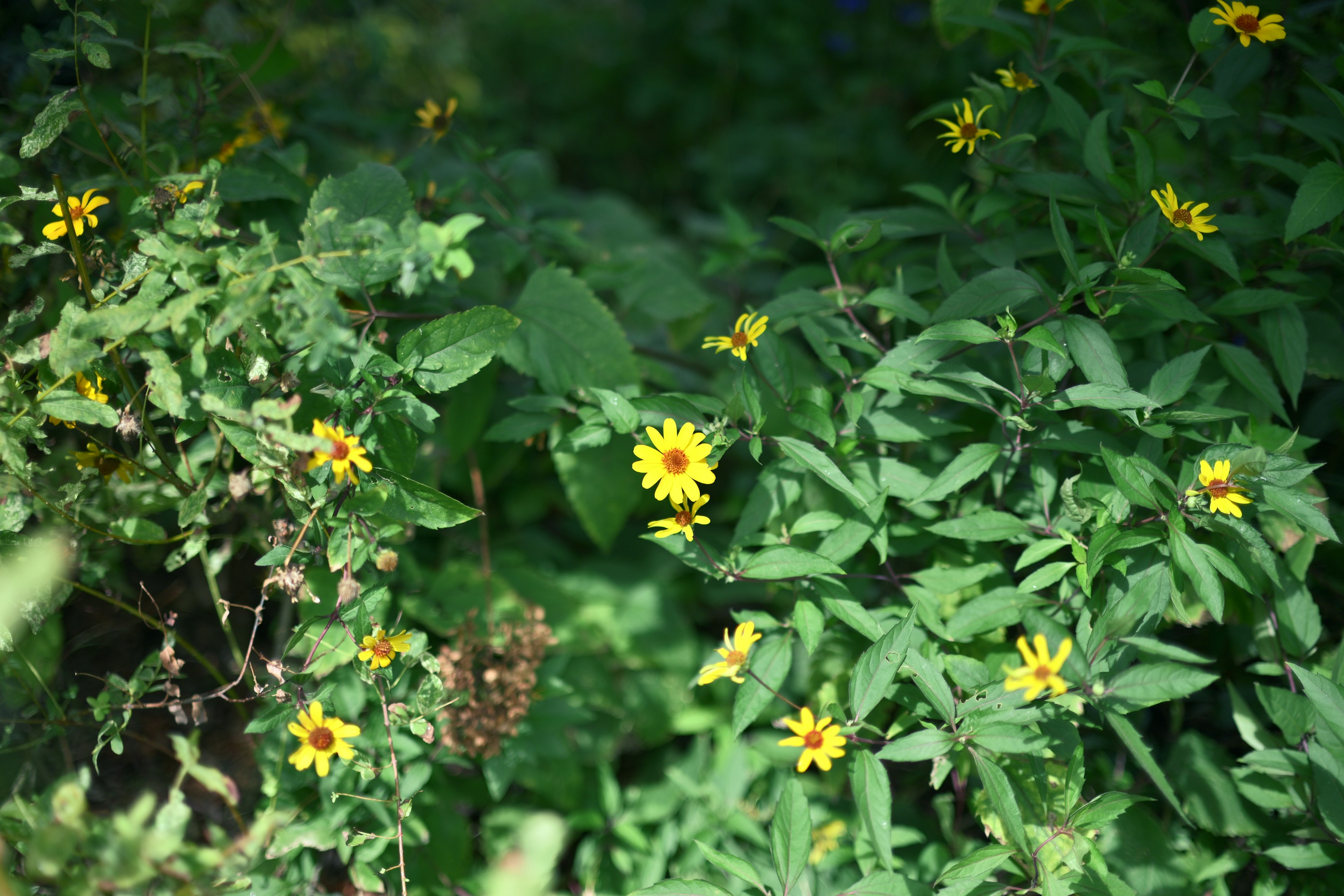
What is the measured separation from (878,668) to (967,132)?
1.14 m

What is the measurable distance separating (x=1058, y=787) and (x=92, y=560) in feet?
6.60

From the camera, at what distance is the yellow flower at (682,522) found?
129cm

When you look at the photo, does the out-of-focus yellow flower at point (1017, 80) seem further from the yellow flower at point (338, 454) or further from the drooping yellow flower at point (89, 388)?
the drooping yellow flower at point (89, 388)

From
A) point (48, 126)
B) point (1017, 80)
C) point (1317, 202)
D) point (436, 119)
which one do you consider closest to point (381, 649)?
point (48, 126)

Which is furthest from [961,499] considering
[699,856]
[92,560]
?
[92,560]

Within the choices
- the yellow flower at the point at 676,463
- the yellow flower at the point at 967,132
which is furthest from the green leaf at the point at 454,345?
the yellow flower at the point at 967,132

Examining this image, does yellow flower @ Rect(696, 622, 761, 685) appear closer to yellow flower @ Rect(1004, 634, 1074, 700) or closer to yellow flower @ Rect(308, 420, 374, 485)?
yellow flower @ Rect(1004, 634, 1074, 700)

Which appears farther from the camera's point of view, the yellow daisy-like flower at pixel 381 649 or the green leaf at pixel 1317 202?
the green leaf at pixel 1317 202

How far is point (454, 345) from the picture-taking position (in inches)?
56.2

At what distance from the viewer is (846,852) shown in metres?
1.67

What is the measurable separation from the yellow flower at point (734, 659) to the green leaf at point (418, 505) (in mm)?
508

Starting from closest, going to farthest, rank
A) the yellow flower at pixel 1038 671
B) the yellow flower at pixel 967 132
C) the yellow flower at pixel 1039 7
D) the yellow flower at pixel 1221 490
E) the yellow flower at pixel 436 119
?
the yellow flower at pixel 1038 671 → the yellow flower at pixel 1221 490 → the yellow flower at pixel 967 132 → the yellow flower at pixel 1039 7 → the yellow flower at pixel 436 119

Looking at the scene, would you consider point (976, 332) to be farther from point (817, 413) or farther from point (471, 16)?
point (471, 16)

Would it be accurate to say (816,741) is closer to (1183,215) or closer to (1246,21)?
(1183,215)
